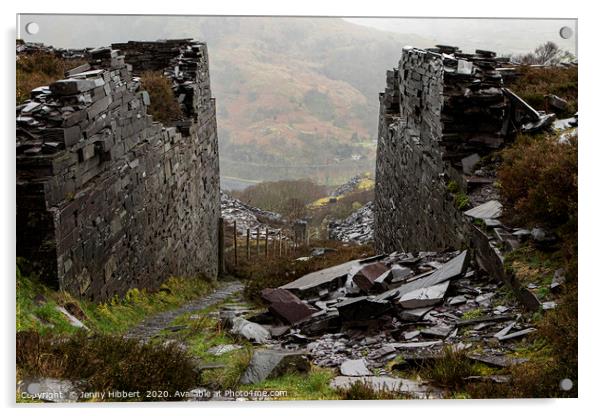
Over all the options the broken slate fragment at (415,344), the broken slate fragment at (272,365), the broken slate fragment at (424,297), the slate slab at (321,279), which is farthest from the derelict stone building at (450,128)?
the broken slate fragment at (272,365)

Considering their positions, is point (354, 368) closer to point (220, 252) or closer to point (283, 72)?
point (283, 72)

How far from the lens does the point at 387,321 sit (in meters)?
7.62

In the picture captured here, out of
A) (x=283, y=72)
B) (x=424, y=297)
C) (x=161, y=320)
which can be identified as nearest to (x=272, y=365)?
(x=424, y=297)

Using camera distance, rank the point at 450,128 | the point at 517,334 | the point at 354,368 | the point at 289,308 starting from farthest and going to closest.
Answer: the point at 450,128
the point at 289,308
the point at 517,334
the point at 354,368

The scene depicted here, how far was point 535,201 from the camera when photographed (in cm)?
775

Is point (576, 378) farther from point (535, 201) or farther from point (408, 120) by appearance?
point (408, 120)

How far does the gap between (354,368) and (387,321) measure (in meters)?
1.30

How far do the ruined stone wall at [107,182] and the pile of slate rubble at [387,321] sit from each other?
2.27 metres

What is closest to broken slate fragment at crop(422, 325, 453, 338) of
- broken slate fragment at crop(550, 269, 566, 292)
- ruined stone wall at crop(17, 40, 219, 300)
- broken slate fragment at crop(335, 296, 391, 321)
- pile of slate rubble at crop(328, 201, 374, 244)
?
broken slate fragment at crop(335, 296, 391, 321)

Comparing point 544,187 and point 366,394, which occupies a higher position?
point 544,187

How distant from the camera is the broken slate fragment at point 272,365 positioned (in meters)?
6.15

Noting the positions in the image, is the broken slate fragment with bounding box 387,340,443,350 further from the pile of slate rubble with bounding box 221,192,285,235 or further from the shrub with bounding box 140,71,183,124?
the pile of slate rubble with bounding box 221,192,285,235

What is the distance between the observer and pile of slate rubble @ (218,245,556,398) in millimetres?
6344

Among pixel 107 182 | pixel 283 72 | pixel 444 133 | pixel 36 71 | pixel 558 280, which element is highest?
pixel 36 71
